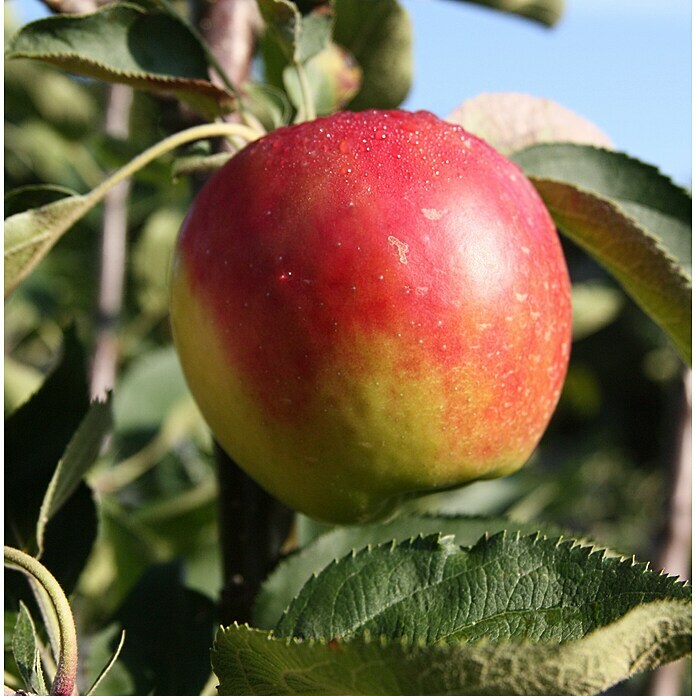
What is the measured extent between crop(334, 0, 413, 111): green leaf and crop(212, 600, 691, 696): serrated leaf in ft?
1.60

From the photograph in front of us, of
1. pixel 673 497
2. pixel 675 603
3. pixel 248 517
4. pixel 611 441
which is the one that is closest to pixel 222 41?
pixel 248 517

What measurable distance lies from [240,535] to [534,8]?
51 cm

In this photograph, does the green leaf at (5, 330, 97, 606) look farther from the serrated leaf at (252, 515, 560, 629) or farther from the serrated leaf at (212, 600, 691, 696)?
the serrated leaf at (212, 600, 691, 696)

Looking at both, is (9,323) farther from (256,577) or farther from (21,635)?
(21,635)

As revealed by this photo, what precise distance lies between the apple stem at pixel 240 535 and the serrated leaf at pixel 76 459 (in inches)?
3.1

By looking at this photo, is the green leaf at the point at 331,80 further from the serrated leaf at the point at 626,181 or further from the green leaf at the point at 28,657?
the green leaf at the point at 28,657

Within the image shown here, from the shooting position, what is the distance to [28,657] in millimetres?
404

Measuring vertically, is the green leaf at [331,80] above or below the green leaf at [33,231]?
above

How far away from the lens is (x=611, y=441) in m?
5.98

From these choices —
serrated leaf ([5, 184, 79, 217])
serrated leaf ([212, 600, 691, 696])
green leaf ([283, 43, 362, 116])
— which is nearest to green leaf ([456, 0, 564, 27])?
green leaf ([283, 43, 362, 116])

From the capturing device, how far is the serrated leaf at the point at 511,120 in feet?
1.97

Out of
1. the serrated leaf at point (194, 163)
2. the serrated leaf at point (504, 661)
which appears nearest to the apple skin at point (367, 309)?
the serrated leaf at point (194, 163)

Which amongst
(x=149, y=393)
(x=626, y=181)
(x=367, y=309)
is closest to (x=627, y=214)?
(x=626, y=181)

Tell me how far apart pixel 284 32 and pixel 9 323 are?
1.17 m
